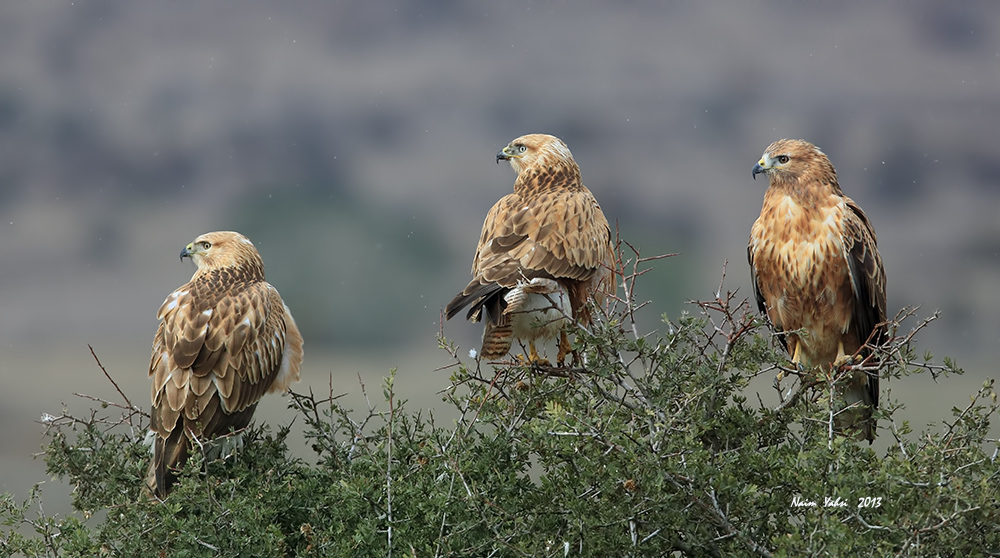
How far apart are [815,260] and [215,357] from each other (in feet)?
10.5

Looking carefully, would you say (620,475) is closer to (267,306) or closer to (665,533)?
(665,533)

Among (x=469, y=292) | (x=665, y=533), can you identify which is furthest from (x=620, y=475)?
(x=469, y=292)

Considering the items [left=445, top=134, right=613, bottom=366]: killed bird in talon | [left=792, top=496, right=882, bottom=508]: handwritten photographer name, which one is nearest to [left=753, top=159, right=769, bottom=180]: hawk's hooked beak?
[left=445, top=134, right=613, bottom=366]: killed bird in talon

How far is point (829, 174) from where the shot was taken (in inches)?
182

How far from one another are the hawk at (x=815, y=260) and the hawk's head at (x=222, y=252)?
2.94m

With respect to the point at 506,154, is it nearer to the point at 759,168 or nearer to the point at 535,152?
the point at 535,152

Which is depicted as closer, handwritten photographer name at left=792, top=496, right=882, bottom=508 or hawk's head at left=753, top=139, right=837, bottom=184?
handwritten photographer name at left=792, top=496, right=882, bottom=508

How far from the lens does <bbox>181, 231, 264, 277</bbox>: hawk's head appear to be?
5070 millimetres

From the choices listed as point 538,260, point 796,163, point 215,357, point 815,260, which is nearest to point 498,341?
point 538,260

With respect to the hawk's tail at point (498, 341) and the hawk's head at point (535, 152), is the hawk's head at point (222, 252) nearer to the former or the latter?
the hawk's head at point (535, 152)

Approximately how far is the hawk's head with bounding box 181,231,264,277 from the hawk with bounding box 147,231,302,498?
0.04ft

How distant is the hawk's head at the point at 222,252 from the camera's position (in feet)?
16.6

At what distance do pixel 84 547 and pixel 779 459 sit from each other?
261 cm

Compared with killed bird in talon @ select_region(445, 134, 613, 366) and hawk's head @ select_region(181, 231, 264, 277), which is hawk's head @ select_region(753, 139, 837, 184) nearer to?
killed bird in talon @ select_region(445, 134, 613, 366)
